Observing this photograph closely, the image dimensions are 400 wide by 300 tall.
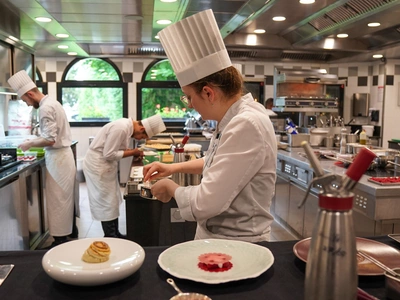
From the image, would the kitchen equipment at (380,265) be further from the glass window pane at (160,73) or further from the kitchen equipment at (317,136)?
the glass window pane at (160,73)

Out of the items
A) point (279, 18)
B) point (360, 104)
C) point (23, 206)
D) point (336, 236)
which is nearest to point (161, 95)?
point (279, 18)

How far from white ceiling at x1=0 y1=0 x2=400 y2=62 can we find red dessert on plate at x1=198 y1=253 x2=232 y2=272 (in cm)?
312

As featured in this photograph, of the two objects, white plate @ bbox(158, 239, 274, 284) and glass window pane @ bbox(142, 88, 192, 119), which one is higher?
glass window pane @ bbox(142, 88, 192, 119)

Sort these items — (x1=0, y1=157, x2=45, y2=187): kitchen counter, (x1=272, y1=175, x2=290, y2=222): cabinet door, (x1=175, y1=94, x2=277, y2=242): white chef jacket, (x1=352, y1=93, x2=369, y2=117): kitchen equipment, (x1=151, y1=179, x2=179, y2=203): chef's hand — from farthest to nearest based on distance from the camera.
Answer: (x1=352, y1=93, x2=369, y2=117): kitchen equipment, (x1=272, y1=175, x2=290, y2=222): cabinet door, (x1=0, y1=157, x2=45, y2=187): kitchen counter, (x1=151, y1=179, x2=179, y2=203): chef's hand, (x1=175, y1=94, x2=277, y2=242): white chef jacket

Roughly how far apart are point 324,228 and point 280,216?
4240 millimetres

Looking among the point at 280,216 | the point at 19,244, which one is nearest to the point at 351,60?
the point at 280,216

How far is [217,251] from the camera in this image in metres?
1.27

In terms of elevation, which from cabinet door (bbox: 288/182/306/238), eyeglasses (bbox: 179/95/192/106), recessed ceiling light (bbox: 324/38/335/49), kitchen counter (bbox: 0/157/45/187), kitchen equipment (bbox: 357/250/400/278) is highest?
recessed ceiling light (bbox: 324/38/335/49)

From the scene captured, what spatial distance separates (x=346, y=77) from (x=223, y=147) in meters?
7.56

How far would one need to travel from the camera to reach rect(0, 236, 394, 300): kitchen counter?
1.05 meters

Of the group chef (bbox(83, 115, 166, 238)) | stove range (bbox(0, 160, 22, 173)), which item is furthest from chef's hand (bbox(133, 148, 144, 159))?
stove range (bbox(0, 160, 22, 173))

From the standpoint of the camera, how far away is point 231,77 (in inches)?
59.8

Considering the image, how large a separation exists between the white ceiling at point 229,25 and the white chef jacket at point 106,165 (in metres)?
1.25

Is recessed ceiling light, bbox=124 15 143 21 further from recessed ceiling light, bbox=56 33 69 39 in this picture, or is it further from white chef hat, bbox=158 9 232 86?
white chef hat, bbox=158 9 232 86
